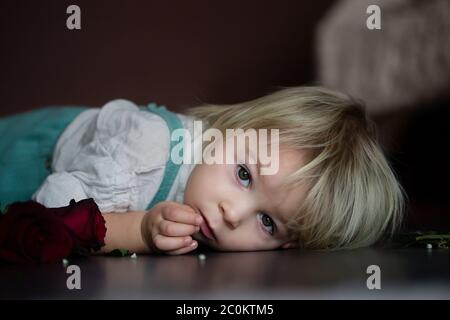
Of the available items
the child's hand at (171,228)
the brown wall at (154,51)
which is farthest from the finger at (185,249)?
the brown wall at (154,51)

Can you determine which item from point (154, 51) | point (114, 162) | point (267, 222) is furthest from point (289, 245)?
point (154, 51)

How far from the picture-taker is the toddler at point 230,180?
740 millimetres

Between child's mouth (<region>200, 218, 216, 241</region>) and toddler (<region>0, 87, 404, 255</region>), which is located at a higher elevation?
toddler (<region>0, 87, 404, 255</region>)

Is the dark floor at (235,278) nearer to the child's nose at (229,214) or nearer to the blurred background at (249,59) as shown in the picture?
the child's nose at (229,214)

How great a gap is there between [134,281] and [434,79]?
819 mm

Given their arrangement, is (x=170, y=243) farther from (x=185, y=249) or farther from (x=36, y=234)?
(x=36, y=234)

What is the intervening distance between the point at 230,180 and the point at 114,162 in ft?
0.59

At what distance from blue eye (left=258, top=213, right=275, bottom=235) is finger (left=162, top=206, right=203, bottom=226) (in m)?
0.08

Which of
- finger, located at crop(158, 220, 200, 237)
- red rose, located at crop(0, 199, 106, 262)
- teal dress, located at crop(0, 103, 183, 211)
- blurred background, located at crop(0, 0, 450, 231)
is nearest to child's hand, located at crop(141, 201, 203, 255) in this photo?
finger, located at crop(158, 220, 200, 237)

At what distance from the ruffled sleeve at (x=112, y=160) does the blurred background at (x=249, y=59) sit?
75 mm

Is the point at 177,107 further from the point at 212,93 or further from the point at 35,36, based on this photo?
the point at 35,36

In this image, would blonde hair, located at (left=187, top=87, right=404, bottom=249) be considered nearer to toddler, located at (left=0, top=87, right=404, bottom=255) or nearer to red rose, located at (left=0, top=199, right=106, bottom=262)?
toddler, located at (left=0, top=87, right=404, bottom=255)

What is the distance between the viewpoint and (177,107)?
3.69 feet

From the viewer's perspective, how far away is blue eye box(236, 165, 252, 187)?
0.76m
